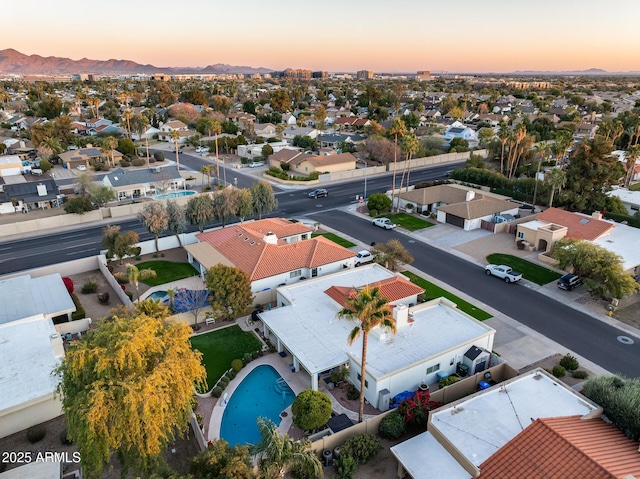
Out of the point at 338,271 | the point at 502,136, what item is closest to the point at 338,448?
the point at 338,271

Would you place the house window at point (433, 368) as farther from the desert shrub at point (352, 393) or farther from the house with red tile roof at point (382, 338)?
the desert shrub at point (352, 393)

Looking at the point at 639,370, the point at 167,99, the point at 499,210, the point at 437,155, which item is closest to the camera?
the point at 639,370

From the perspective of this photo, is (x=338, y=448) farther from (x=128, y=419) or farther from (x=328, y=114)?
(x=328, y=114)

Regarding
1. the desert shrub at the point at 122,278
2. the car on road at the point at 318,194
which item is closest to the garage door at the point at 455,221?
the car on road at the point at 318,194

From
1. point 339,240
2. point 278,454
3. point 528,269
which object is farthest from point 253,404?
point 528,269

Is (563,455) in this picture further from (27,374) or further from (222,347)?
(27,374)
